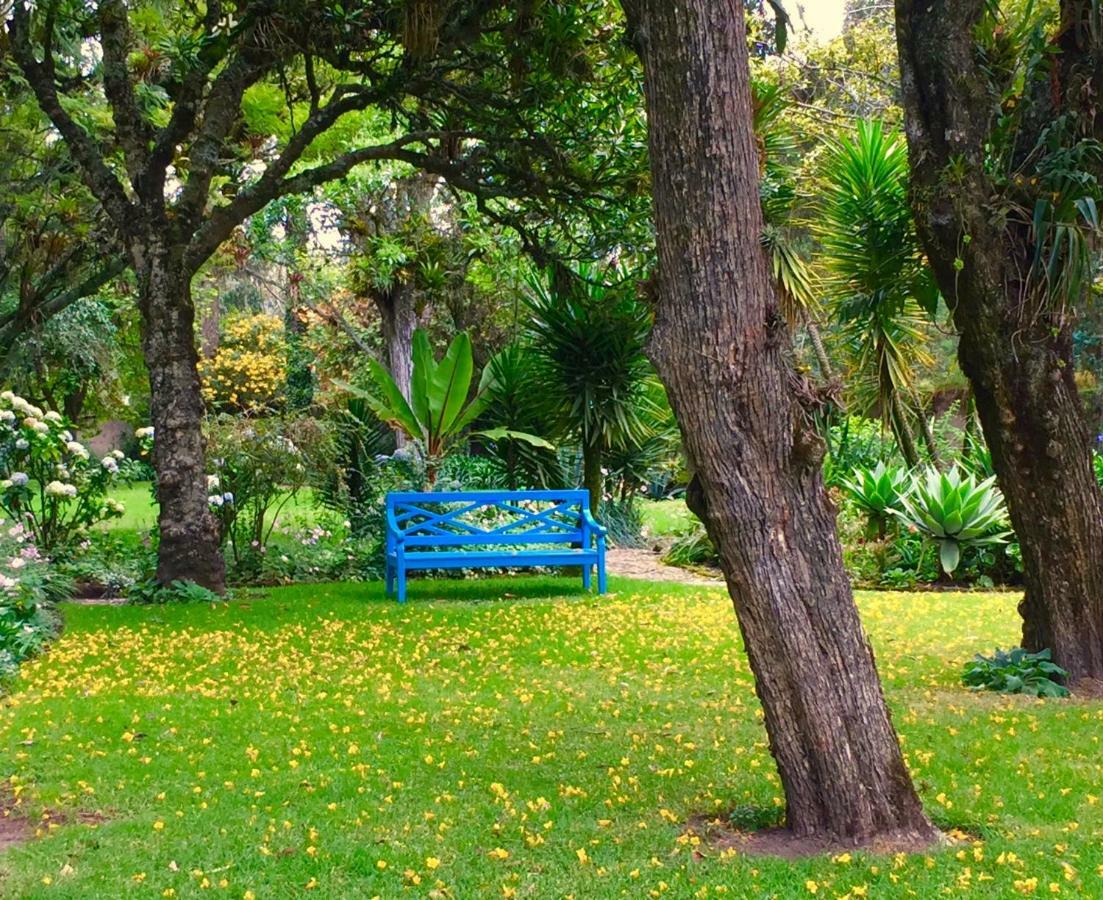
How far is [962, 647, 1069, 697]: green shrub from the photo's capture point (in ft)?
21.5

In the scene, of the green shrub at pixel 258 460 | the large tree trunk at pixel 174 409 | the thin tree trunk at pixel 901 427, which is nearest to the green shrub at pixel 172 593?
the large tree trunk at pixel 174 409

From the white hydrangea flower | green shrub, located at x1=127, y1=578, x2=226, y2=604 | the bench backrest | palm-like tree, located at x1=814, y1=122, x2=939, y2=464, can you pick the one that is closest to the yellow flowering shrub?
the white hydrangea flower

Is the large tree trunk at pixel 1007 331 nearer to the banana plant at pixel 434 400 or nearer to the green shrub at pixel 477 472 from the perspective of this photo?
the banana plant at pixel 434 400

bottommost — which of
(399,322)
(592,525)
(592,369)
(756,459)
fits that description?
(592,525)

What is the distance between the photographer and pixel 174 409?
1055 cm

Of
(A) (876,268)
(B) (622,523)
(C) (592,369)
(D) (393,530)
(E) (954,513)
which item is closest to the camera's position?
(A) (876,268)

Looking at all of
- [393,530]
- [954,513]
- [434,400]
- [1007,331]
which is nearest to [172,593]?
[393,530]

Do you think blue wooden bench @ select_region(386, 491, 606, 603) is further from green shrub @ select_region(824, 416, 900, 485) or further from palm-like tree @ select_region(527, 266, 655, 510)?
green shrub @ select_region(824, 416, 900, 485)

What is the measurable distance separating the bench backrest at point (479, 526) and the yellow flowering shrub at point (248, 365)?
14.2 m

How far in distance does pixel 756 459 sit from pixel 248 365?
22.9m

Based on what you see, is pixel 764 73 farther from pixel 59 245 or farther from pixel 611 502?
pixel 59 245

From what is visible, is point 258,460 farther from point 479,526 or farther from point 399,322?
point 399,322

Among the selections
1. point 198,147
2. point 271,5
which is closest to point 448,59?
point 271,5

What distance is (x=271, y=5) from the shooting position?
9.46 m
